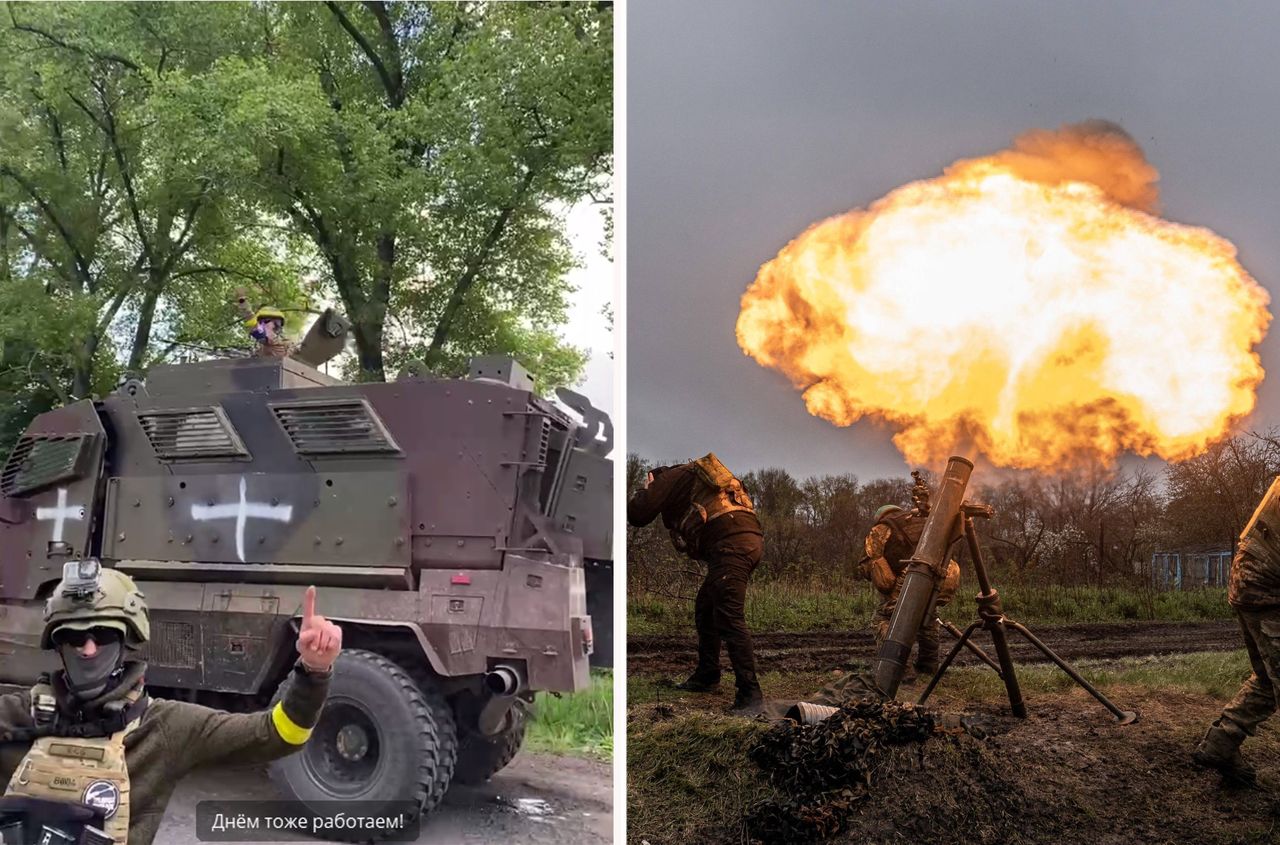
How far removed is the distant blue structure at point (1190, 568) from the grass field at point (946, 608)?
0.04 m

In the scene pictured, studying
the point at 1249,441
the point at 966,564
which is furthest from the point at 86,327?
the point at 1249,441

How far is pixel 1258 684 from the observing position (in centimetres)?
473

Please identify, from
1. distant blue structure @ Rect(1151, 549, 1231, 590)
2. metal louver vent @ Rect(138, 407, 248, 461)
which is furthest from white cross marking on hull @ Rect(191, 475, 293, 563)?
distant blue structure @ Rect(1151, 549, 1231, 590)

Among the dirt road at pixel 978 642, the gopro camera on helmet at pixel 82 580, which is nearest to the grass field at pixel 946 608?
the dirt road at pixel 978 642

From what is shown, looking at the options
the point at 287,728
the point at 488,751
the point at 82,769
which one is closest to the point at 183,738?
the point at 82,769

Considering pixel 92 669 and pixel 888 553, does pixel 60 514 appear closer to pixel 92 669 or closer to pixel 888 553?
pixel 92 669

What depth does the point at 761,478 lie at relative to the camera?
522 cm

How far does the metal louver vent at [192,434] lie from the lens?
522cm

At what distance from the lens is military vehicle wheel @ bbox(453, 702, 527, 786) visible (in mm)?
4992

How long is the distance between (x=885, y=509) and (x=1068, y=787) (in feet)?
4.70

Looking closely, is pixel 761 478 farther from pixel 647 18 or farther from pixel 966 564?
pixel 647 18

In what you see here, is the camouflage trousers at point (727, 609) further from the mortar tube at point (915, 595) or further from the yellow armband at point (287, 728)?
the yellow armband at point (287, 728)

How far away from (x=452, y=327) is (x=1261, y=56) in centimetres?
401

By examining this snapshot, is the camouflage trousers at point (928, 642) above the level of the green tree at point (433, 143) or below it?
below
